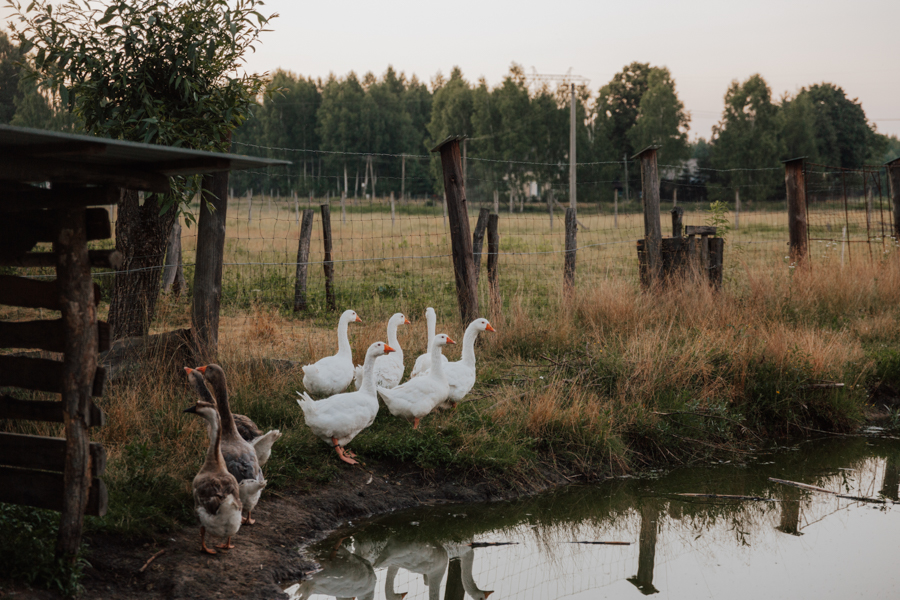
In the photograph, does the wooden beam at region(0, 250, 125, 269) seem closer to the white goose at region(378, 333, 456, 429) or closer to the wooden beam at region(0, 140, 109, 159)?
the wooden beam at region(0, 140, 109, 159)

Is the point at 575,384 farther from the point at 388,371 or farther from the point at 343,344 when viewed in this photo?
the point at 343,344

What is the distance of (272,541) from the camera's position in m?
4.61

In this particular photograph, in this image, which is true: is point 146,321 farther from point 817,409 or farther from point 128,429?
point 817,409

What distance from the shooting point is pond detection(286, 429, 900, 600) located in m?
4.48

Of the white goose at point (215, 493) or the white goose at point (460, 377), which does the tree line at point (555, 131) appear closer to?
the white goose at point (460, 377)

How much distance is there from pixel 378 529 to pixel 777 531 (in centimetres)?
316

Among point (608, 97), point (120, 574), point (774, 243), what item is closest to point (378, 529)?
point (120, 574)

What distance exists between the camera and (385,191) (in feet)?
198

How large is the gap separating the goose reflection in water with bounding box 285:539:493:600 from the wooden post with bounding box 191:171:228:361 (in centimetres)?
271

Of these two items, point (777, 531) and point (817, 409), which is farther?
point (817, 409)

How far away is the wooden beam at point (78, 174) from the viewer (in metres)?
3.20

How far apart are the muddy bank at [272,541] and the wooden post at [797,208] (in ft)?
25.8

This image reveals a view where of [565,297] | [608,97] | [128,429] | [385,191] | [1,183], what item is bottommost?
[128,429]

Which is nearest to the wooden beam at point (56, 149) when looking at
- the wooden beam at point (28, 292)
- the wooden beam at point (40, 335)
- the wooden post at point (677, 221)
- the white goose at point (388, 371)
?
the wooden beam at point (28, 292)
